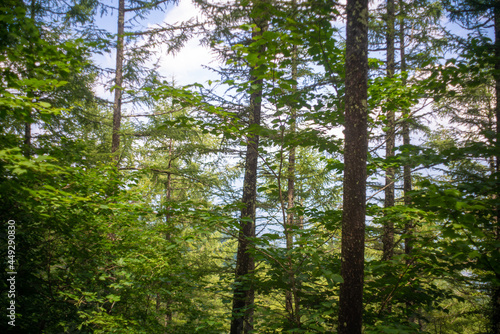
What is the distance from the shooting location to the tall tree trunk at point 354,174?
279cm

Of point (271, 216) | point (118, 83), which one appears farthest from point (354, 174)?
point (118, 83)

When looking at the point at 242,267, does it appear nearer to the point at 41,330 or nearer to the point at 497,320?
the point at 41,330

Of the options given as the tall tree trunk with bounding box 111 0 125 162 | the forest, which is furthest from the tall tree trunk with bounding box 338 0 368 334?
the tall tree trunk with bounding box 111 0 125 162

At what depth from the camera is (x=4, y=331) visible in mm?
3975

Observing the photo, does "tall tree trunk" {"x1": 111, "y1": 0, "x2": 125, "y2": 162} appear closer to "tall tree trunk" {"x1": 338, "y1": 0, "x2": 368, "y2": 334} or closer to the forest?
the forest

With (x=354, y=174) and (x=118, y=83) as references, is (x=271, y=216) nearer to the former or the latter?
(x=354, y=174)

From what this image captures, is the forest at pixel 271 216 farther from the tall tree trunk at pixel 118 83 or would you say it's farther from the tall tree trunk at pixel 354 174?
the tall tree trunk at pixel 118 83

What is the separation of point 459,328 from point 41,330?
14436 millimetres

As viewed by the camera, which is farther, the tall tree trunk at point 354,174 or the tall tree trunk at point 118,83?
the tall tree trunk at point 118,83

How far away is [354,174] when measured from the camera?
2.98 metres

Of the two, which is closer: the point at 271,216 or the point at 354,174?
the point at 354,174

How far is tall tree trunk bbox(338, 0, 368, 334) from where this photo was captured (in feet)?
9.14

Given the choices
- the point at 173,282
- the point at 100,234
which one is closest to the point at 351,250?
the point at 173,282

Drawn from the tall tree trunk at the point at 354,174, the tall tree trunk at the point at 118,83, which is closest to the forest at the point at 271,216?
the tall tree trunk at the point at 354,174
